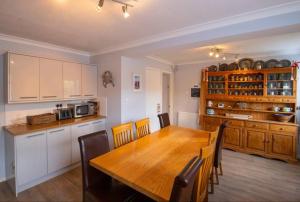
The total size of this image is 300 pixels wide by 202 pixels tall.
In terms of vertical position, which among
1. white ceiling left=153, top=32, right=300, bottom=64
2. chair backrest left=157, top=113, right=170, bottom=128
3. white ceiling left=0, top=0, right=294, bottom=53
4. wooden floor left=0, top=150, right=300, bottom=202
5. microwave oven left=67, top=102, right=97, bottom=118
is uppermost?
white ceiling left=153, top=32, right=300, bottom=64

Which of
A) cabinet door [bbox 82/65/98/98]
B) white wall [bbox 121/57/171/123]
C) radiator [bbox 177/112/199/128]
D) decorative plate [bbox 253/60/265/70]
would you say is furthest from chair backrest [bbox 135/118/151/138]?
decorative plate [bbox 253/60/265/70]

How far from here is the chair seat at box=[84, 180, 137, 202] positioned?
1466 mm

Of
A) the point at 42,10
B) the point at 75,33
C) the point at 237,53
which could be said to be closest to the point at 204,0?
the point at 42,10

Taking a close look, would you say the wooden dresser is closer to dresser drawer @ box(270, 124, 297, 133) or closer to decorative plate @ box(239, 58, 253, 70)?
dresser drawer @ box(270, 124, 297, 133)

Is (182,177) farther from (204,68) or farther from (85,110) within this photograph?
(204,68)

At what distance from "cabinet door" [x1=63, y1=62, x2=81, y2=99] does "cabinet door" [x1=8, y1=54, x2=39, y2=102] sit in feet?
1.55

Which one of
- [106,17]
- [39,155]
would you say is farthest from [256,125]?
[39,155]

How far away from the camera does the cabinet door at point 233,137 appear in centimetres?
Answer: 376

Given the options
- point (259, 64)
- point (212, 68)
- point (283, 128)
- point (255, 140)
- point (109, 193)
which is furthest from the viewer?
point (212, 68)

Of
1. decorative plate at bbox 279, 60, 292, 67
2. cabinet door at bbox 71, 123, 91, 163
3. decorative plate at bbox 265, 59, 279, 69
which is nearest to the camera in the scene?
cabinet door at bbox 71, 123, 91, 163

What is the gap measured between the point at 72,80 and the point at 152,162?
2425 millimetres

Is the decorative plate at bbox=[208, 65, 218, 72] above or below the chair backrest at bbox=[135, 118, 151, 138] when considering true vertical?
above

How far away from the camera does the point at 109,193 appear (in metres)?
1.54

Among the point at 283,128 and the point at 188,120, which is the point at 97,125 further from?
the point at 283,128
